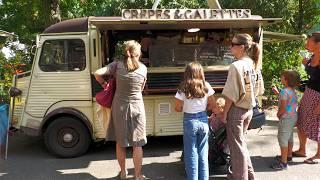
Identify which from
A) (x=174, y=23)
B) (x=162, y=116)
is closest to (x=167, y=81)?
(x=162, y=116)

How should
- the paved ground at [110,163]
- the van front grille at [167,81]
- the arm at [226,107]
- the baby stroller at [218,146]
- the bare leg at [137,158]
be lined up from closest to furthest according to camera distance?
1. the arm at [226,107]
2. the bare leg at [137,158]
3. the baby stroller at [218,146]
4. the paved ground at [110,163]
5. the van front grille at [167,81]

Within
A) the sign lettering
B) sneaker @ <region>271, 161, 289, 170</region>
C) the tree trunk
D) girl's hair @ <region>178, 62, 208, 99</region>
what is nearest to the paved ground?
sneaker @ <region>271, 161, 289, 170</region>

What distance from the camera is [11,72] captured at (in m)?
11.0

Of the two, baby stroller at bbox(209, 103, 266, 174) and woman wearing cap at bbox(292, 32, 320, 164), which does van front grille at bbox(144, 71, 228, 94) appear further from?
woman wearing cap at bbox(292, 32, 320, 164)

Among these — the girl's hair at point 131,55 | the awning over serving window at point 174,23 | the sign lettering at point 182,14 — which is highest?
the sign lettering at point 182,14

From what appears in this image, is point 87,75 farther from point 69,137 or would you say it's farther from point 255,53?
point 255,53

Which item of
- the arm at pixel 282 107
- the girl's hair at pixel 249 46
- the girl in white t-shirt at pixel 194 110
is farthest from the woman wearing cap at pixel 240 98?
the arm at pixel 282 107

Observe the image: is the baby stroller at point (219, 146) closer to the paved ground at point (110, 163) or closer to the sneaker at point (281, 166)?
the paved ground at point (110, 163)

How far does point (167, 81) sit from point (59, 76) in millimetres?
1671

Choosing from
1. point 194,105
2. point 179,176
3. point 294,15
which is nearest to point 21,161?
point 179,176

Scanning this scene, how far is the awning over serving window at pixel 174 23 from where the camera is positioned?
5.34 metres

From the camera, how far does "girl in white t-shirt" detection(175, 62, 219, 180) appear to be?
424 cm

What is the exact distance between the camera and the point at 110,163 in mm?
5801

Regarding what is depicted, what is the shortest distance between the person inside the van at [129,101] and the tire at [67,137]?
144cm
